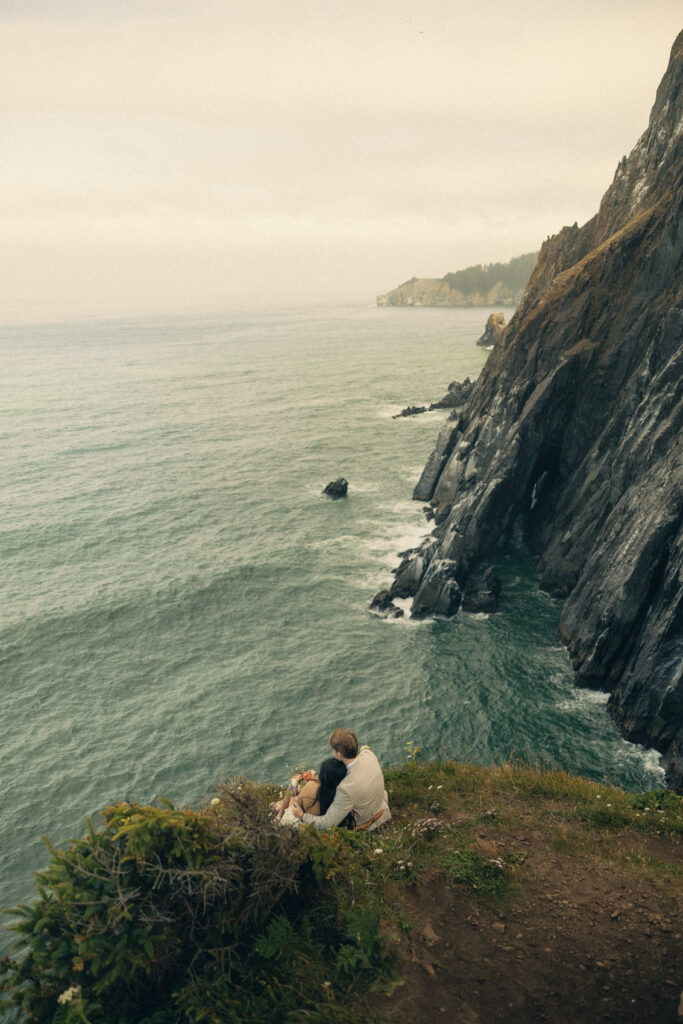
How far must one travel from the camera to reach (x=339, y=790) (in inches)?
406

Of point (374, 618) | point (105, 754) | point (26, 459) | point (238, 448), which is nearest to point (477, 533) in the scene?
point (374, 618)

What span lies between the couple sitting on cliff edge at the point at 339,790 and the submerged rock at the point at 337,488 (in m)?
49.6

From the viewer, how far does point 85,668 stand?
35.7 metres

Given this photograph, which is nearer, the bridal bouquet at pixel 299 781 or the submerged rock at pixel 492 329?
the bridal bouquet at pixel 299 781

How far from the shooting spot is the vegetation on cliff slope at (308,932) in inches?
296

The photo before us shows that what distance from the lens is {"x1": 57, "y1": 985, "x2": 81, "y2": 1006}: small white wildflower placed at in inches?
285

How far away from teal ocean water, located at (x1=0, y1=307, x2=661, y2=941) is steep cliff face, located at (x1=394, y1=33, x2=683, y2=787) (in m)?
2.57

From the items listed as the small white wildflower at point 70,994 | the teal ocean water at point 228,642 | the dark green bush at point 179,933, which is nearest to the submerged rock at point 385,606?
the teal ocean water at point 228,642

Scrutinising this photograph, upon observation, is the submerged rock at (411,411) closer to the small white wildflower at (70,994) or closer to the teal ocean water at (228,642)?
the teal ocean water at (228,642)

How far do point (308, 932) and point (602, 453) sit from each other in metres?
37.5

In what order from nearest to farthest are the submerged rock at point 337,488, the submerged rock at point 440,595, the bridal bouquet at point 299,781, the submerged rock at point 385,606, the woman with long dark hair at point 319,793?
1. the woman with long dark hair at point 319,793
2. the bridal bouquet at point 299,781
3. the submerged rock at point 440,595
4. the submerged rock at point 385,606
5. the submerged rock at point 337,488

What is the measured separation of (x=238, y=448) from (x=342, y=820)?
70.9 metres

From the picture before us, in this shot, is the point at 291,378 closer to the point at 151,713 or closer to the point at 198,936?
the point at 151,713

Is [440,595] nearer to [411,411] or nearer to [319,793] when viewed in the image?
[319,793]
